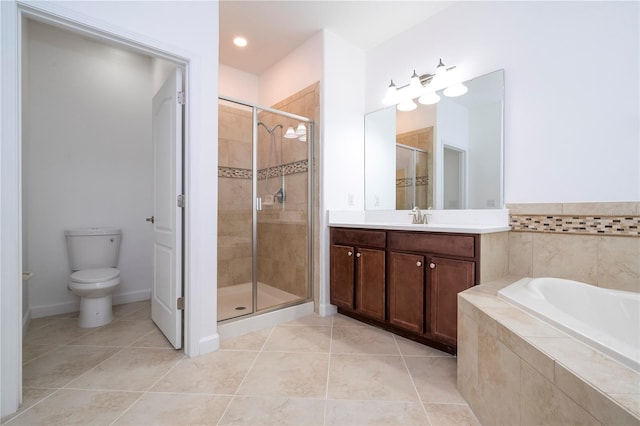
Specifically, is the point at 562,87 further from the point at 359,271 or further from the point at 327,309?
the point at 327,309

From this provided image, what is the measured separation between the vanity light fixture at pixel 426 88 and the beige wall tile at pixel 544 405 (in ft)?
6.58

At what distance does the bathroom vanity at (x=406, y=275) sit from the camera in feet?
5.82

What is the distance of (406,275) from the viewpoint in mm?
2037

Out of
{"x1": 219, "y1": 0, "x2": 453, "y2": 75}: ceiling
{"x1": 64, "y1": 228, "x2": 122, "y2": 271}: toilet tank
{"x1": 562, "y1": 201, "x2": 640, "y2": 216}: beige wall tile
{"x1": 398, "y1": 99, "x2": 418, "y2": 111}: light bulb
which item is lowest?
{"x1": 64, "y1": 228, "x2": 122, "y2": 271}: toilet tank

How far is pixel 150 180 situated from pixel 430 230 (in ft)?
9.17

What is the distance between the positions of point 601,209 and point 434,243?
3.01 feet

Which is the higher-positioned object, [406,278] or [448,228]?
[448,228]

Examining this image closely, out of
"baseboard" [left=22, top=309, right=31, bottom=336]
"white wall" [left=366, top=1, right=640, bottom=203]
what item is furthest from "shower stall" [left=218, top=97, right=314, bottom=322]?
"white wall" [left=366, top=1, right=640, bottom=203]

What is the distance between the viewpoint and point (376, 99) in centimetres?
284

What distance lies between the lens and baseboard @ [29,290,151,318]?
2463mm

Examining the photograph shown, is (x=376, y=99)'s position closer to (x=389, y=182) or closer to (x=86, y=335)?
(x=389, y=182)

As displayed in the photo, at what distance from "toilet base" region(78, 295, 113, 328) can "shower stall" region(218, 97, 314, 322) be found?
0.97 meters

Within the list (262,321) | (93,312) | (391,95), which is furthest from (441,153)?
(93,312)

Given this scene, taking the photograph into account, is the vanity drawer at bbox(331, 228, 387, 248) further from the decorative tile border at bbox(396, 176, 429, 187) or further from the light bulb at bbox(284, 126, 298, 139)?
the light bulb at bbox(284, 126, 298, 139)
